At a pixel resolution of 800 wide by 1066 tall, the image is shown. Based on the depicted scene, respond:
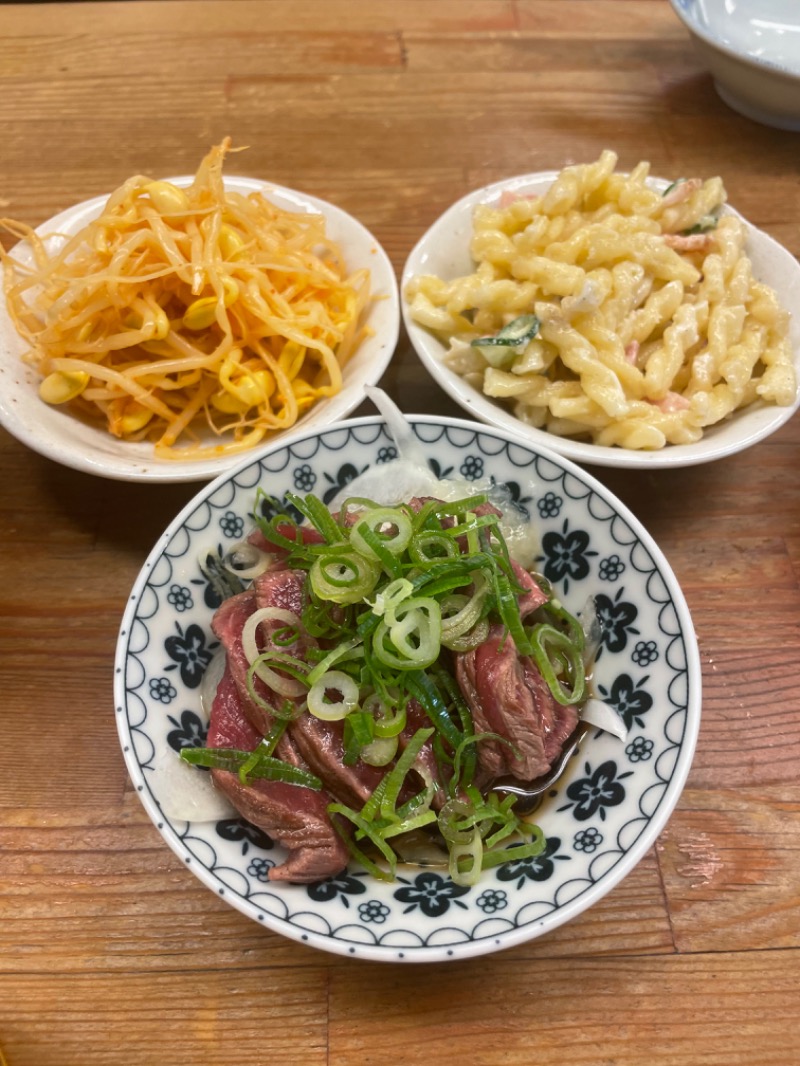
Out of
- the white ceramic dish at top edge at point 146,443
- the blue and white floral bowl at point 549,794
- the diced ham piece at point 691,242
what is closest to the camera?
the blue and white floral bowl at point 549,794

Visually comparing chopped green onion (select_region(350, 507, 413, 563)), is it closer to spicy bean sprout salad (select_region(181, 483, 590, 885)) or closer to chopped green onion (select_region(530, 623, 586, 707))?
spicy bean sprout salad (select_region(181, 483, 590, 885))

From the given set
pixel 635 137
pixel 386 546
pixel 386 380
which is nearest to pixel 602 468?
pixel 386 380

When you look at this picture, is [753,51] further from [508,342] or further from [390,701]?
[390,701]

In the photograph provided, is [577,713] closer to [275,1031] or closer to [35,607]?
[275,1031]

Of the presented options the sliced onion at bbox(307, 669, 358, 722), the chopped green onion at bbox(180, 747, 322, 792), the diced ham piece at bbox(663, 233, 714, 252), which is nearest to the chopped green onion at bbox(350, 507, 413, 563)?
the sliced onion at bbox(307, 669, 358, 722)

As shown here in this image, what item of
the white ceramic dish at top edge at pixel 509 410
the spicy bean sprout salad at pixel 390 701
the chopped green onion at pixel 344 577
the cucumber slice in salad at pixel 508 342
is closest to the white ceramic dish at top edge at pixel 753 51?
the white ceramic dish at top edge at pixel 509 410

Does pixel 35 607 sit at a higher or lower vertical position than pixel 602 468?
lower

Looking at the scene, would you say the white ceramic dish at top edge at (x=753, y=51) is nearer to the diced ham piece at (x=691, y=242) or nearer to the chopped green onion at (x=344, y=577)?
the diced ham piece at (x=691, y=242)
